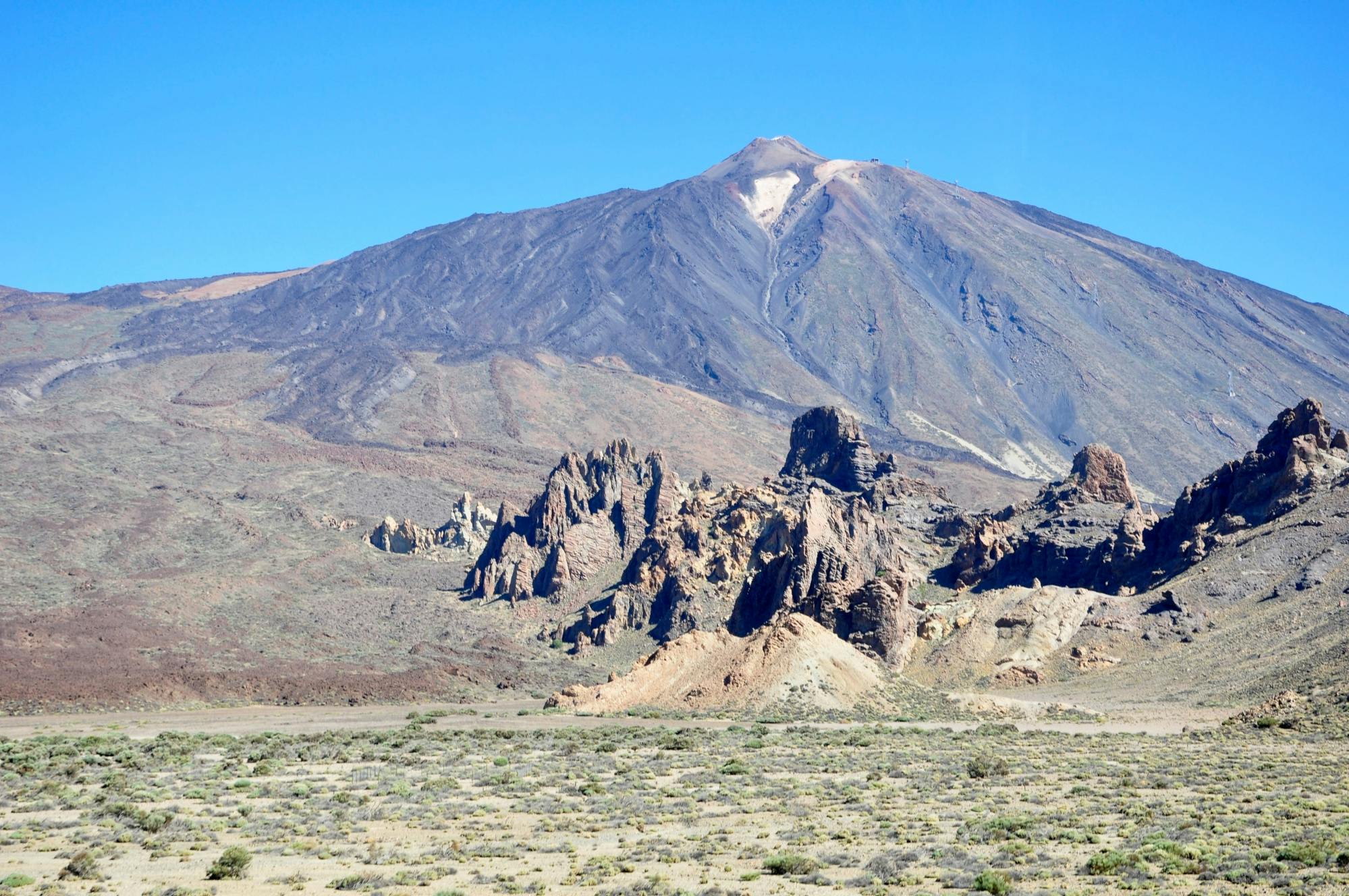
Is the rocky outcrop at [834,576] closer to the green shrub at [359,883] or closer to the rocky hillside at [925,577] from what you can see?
the rocky hillside at [925,577]

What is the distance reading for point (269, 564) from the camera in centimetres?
12269

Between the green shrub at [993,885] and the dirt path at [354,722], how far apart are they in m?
28.5

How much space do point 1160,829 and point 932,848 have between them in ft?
14.1

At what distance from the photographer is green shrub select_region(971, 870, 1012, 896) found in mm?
23031

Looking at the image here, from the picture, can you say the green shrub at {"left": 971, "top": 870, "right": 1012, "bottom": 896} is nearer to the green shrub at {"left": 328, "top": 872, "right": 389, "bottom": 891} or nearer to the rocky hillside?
the green shrub at {"left": 328, "top": 872, "right": 389, "bottom": 891}

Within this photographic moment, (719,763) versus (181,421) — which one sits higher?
(181,421)

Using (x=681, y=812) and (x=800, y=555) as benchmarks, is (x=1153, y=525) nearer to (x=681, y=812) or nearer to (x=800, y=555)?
(x=800, y=555)

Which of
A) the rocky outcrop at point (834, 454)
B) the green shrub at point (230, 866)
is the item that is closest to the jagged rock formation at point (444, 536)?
the rocky outcrop at point (834, 454)

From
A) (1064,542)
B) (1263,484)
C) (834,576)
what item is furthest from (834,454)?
(834,576)

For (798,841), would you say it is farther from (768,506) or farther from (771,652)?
(768,506)

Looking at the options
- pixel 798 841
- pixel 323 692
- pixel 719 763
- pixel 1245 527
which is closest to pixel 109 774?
pixel 719 763

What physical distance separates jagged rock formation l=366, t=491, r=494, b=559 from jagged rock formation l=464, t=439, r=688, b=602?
28.5ft

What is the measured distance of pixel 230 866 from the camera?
25078 millimetres

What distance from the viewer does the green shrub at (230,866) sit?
982 inches
